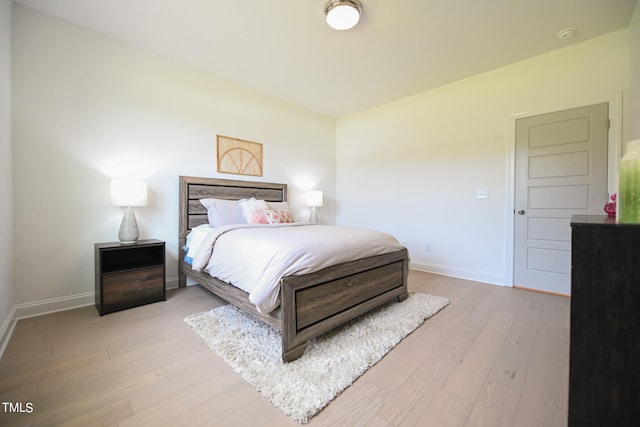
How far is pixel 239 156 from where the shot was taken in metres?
3.50

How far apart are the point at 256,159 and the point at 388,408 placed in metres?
3.28

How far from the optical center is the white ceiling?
6.84 ft

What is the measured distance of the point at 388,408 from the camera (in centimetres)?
121

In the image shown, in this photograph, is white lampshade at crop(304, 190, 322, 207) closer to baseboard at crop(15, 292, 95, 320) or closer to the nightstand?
the nightstand

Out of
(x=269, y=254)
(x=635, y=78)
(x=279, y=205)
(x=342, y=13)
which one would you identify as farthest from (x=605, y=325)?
(x=279, y=205)

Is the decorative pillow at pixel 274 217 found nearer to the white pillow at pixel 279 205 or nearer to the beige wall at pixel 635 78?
the white pillow at pixel 279 205

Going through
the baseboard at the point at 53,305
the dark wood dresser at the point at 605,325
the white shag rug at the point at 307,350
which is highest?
the dark wood dresser at the point at 605,325

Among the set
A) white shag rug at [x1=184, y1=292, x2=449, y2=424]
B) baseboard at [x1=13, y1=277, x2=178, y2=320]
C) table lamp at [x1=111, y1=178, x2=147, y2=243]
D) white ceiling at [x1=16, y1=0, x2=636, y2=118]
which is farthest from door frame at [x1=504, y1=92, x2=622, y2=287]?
baseboard at [x1=13, y1=277, x2=178, y2=320]

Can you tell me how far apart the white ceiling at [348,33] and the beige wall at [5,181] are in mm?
435

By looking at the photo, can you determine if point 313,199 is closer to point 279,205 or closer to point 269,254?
point 279,205

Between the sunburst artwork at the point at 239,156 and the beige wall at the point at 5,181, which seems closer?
the beige wall at the point at 5,181

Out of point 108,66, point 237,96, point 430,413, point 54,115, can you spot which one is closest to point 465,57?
point 237,96

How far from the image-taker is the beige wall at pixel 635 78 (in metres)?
1.98

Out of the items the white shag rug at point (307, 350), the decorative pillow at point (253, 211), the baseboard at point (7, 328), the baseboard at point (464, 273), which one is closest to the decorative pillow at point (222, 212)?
the decorative pillow at point (253, 211)
